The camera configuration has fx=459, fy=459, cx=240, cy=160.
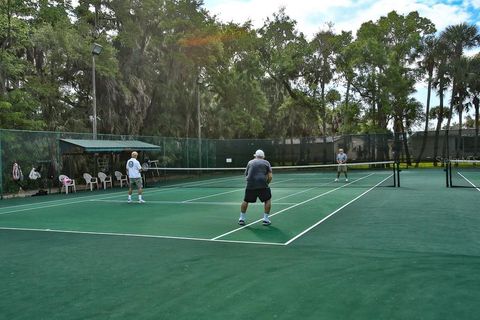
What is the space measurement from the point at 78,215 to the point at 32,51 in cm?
1656

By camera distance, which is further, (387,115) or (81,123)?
(387,115)

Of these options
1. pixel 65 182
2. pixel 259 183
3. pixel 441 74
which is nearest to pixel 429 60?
pixel 441 74

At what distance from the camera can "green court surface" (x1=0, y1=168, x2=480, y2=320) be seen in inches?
185

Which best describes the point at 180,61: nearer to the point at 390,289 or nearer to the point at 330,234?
the point at 330,234

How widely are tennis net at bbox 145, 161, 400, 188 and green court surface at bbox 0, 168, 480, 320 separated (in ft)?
32.6

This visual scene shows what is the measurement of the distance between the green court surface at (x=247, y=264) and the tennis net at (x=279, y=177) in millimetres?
9946

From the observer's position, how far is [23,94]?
22234 millimetres

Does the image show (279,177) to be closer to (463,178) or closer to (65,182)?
(463,178)

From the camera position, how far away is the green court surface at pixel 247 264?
4.69 metres

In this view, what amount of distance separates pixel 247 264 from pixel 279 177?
21.8 metres

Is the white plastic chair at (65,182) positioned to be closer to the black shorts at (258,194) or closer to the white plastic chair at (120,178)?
the white plastic chair at (120,178)

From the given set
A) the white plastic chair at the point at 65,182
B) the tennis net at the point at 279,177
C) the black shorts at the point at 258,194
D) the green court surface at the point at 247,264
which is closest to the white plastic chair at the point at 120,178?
the tennis net at the point at 279,177

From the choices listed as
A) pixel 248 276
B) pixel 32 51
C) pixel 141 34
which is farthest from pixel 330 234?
pixel 141 34

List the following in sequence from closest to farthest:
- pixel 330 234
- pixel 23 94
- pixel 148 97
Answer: pixel 330 234
pixel 23 94
pixel 148 97
